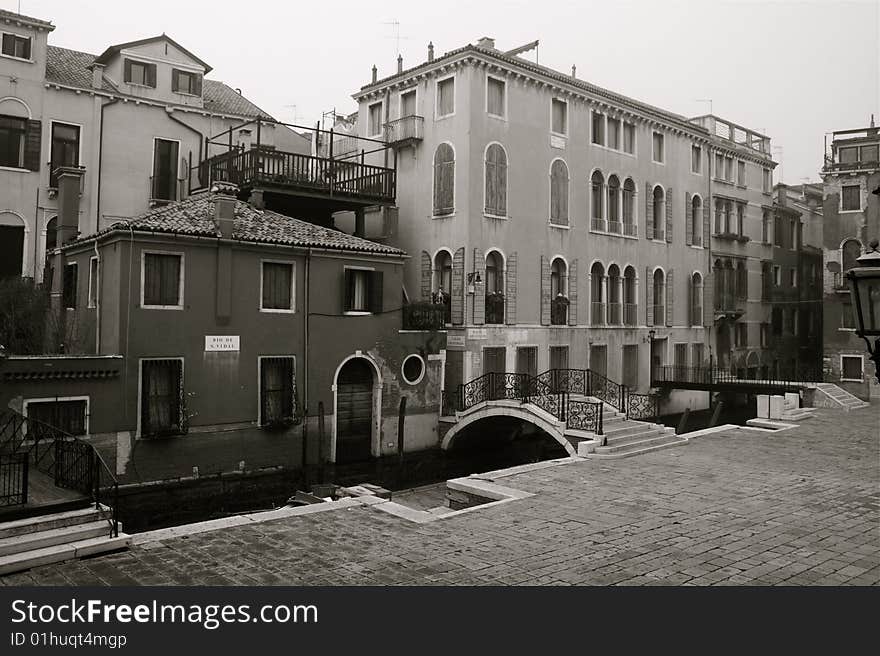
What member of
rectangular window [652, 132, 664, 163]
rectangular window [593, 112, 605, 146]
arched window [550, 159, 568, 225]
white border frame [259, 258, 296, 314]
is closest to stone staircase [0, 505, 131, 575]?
white border frame [259, 258, 296, 314]

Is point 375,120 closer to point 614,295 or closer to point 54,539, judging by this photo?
point 614,295

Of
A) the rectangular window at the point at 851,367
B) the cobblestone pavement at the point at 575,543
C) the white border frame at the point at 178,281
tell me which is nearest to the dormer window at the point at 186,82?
the white border frame at the point at 178,281

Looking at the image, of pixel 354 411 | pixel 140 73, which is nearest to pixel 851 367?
pixel 354 411

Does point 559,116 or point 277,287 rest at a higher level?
point 559,116

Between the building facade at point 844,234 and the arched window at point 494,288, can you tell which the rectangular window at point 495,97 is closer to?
the arched window at point 494,288

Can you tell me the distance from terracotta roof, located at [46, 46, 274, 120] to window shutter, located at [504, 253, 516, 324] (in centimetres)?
950

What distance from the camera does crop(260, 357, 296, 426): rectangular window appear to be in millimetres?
17469

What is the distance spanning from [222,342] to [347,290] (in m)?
3.77

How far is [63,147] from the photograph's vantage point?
19.9m

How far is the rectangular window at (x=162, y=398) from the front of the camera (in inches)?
614

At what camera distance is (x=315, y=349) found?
18.4m

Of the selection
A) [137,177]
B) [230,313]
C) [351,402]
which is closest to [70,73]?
[137,177]

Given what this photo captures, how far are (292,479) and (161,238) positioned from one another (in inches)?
256
